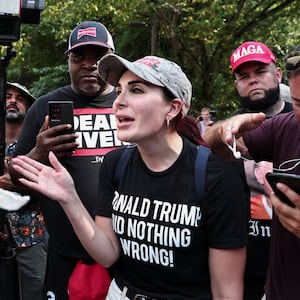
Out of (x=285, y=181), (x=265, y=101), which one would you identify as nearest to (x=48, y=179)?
(x=285, y=181)

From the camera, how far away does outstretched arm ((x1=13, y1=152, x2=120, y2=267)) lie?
2.21 m

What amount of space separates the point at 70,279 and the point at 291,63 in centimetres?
162

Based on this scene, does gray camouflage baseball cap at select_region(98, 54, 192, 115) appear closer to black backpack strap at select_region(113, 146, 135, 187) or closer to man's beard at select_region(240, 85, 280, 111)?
black backpack strap at select_region(113, 146, 135, 187)

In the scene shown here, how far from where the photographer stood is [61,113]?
276cm

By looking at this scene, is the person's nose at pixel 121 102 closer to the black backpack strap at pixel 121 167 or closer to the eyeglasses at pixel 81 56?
the black backpack strap at pixel 121 167

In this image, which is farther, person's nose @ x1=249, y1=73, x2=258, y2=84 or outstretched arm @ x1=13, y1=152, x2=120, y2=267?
person's nose @ x1=249, y1=73, x2=258, y2=84

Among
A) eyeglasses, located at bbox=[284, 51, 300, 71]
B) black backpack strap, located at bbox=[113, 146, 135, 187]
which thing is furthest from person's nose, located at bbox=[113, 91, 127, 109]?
eyeglasses, located at bbox=[284, 51, 300, 71]

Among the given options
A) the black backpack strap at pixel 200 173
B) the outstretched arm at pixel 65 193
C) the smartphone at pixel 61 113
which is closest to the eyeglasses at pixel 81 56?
the smartphone at pixel 61 113

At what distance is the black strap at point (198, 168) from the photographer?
215 centimetres

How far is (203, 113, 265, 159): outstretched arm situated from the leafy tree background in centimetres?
824

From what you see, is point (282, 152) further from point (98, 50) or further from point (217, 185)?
point (98, 50)

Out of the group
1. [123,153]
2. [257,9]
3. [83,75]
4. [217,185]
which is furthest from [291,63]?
[257,9]

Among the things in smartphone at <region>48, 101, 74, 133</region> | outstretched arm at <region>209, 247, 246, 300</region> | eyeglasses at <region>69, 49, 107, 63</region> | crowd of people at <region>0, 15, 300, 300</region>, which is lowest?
outstretched arm at <region>209, 247, 246, 300</region>

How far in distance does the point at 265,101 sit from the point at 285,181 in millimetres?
1464
